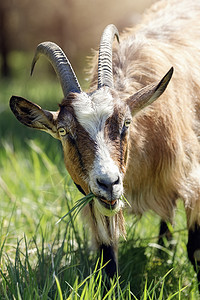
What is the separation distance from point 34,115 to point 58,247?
114 cm

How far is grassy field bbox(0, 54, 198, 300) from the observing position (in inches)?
122

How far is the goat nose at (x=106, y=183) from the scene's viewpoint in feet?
8.95

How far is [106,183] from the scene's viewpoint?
108 inches

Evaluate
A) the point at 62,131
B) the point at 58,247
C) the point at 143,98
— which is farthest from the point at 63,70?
the point at 58,247

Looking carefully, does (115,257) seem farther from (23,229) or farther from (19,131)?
(19,131)

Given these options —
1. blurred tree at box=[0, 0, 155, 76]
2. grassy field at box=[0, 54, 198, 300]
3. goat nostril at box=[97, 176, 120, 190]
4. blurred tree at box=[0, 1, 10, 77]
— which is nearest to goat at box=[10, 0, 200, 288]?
goat nostril at box=[97, 176, 120, 190]

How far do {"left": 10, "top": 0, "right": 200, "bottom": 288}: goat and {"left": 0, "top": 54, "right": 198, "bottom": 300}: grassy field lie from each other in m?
0.21

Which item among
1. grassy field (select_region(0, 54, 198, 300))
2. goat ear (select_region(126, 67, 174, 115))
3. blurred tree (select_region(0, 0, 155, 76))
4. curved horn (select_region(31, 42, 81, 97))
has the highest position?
blurred tree (select_region(0, 0, 155, 76))

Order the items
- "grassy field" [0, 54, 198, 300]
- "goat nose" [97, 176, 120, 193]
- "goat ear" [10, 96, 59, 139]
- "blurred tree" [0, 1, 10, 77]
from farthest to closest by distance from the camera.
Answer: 1. "blurred tree" [0, 1, 10, 77]
2. "goat ear" [10, 96, 59, 139]
3. "grassy field" [0, 54, 198, 300]
4. "goat nose" [97, 176, 120, 193]

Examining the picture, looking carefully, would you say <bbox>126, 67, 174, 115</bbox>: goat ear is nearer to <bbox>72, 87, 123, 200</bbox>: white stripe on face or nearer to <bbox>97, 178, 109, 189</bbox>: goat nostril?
<bbox>72, 87, 123, 200</bbox>: white stripe on face

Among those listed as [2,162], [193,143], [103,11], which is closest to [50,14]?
[103,11]

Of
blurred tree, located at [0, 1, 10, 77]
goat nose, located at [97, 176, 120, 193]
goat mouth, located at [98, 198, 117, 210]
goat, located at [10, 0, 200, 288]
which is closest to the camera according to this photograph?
goat nose, located at [97, 176, 120, 193]

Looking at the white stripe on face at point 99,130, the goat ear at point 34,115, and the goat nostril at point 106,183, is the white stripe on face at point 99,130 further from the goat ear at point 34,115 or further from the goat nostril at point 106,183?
the goat ear at point 34,115

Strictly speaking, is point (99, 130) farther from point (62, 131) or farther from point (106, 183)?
point (106, 183)
